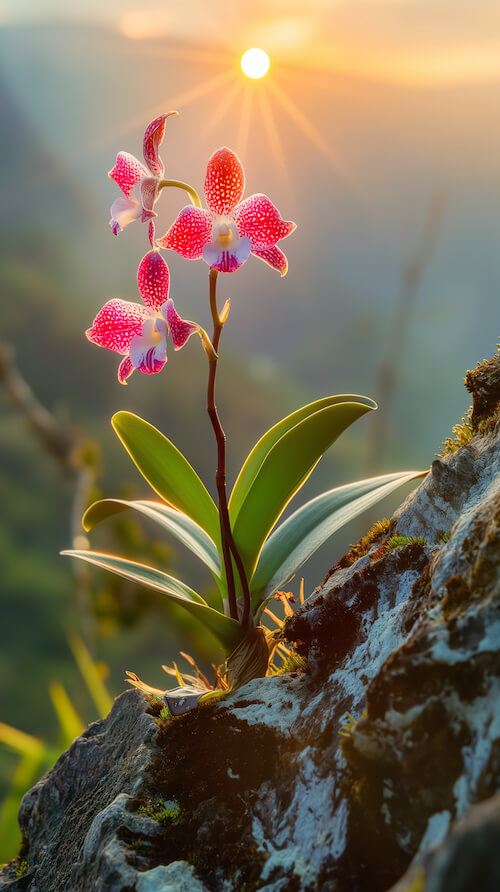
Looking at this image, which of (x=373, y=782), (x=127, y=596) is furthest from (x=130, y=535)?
(x=373, y=782)

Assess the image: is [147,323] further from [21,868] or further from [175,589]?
[21,868]

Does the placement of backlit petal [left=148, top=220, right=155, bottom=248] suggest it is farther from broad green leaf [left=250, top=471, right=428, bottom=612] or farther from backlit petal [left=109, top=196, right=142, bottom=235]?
broad green leaf [left=250, top=471, right=428, bottom=612]

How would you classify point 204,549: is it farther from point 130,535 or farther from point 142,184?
point 130,535

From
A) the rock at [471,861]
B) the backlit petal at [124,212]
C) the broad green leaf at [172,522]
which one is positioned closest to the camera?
the rock at [471,861]

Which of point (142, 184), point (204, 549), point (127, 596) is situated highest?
point (127, 596)

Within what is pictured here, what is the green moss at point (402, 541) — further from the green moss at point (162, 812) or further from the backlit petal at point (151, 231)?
the backlit petal at point (151, 231)

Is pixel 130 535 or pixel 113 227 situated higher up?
pixel 130 535

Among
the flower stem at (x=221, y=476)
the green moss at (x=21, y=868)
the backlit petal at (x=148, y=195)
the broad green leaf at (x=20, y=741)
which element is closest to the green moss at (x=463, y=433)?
the flower stem at (x=221, y=476)
